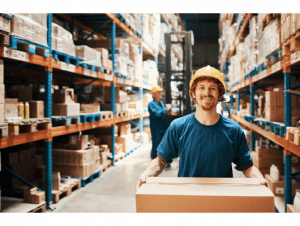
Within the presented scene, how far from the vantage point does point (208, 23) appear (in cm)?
1952

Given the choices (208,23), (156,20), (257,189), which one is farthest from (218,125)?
(208,23)

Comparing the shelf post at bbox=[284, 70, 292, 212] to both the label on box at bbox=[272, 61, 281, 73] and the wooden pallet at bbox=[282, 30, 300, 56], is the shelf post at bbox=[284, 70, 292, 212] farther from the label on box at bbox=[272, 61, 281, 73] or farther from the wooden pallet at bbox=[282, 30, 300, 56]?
the wooden pallet at bbox=[282, 30, 300, 56]

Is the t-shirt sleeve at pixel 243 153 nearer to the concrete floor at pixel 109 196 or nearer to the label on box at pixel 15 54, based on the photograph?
the concrete floor at pixel 109 196

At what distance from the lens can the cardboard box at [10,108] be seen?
10.4ft

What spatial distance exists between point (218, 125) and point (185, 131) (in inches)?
10.7

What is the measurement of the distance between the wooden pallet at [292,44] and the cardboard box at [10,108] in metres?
3.69

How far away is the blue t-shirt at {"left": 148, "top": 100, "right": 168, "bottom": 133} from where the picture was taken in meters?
6.21

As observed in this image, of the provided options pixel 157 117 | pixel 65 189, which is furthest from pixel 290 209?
pixel 65 189

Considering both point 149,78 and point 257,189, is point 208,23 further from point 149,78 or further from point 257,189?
point 257,189

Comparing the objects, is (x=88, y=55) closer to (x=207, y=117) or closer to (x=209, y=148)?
(x=207, y=117)

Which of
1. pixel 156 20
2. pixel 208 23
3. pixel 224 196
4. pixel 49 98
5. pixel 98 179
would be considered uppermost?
pixel 208 23

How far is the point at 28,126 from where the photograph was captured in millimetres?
3494

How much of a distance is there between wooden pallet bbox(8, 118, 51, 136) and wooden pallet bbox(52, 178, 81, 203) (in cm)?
122

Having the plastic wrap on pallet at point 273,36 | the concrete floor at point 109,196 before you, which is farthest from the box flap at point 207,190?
the plastic wrap on pallet at point 273,36
